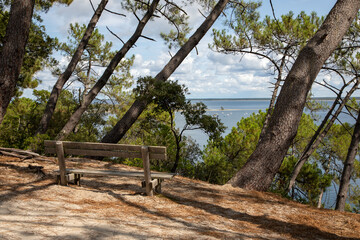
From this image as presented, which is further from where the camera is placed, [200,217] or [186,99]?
[186,99]

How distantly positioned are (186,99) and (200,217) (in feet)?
13.5

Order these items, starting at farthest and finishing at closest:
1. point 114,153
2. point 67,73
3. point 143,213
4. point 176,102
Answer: point 67,73 → point 176,102 → point 114,153 → point 143,213

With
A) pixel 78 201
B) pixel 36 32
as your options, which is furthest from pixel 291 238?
pixel 36 32

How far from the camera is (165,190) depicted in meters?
5.22

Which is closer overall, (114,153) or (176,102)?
(114,153)

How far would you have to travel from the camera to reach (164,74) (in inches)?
318

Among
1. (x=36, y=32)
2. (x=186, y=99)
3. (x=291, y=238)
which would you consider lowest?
(x=291, y=238)

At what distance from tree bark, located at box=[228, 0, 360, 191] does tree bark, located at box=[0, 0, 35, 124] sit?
4223 mm

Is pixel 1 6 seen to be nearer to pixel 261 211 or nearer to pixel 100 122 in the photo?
pixel 100 122

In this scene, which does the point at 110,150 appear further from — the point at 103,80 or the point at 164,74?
the point at 103,80

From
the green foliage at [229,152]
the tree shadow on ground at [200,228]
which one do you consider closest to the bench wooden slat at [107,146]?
the tree shadow on ground at [200,228]

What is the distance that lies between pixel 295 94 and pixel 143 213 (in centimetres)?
321

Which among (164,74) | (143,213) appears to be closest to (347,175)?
(164,74)

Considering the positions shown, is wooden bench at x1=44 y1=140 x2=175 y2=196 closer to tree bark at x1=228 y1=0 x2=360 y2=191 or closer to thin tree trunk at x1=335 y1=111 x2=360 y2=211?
tree bark at x1=228 y1=0 x2=360 y2=191
